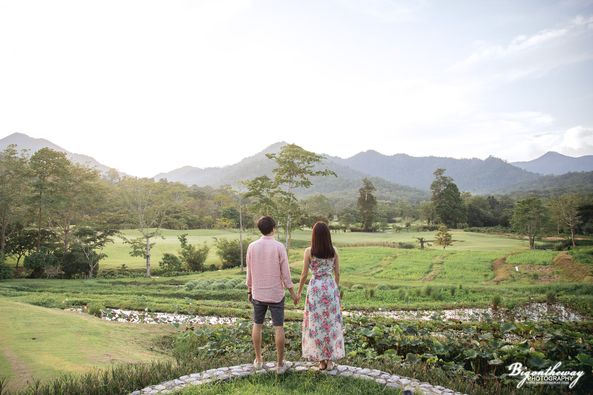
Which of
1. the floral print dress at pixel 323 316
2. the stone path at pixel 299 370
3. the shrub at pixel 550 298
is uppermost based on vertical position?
the floral print dress at pixel 323 316

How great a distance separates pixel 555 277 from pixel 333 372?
26.2m

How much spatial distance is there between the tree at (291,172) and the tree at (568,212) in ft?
92.8

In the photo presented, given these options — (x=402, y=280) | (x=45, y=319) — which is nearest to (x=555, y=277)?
(x=402, y=280)

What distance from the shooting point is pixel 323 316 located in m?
5.95

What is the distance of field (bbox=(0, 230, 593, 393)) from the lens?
738cm

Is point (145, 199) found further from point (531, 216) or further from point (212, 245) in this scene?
point (531, 216)

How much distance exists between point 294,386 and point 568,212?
45287mm

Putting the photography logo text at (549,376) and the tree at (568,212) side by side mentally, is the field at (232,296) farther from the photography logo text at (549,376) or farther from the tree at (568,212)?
the tree at (568,212)

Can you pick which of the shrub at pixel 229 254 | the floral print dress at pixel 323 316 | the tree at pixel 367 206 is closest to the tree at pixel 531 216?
the tree at pixel 367 206

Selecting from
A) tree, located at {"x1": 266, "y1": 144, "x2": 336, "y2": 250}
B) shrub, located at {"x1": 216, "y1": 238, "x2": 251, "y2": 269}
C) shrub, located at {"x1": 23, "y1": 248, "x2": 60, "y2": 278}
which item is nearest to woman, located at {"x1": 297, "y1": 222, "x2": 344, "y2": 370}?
tree, located at {"x1": 266, "y1": 144, "x2": 336, "y2": 250}

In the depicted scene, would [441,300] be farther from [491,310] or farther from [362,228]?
[362,228]

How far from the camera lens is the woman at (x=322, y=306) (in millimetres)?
5926

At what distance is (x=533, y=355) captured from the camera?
244 inches

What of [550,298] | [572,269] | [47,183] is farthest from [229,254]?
[572,269]
